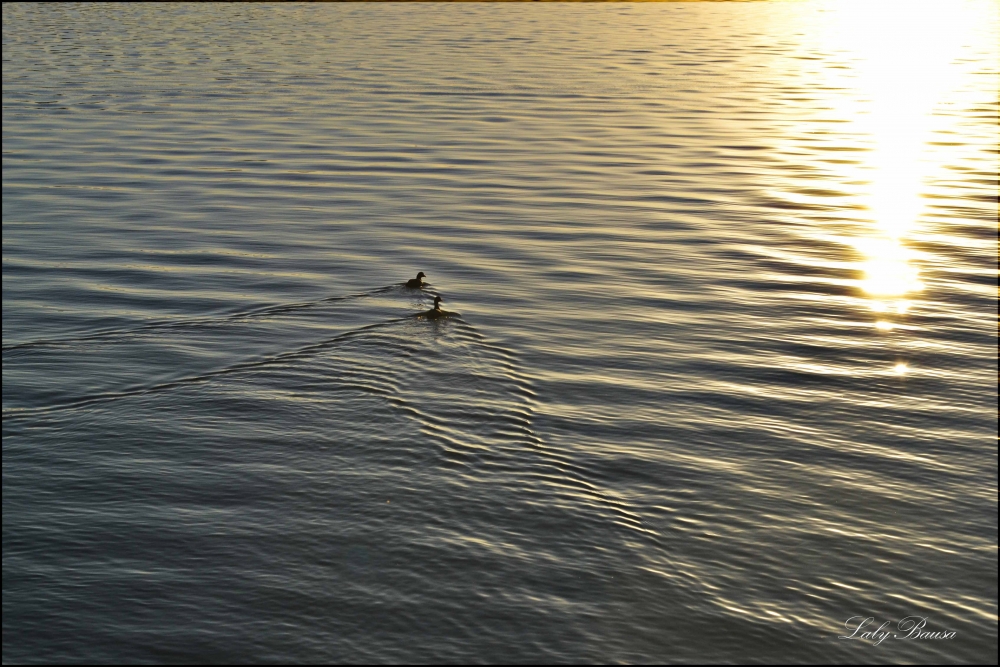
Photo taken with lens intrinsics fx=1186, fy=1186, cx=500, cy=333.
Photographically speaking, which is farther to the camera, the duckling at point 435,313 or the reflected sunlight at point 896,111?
the reflected sunlight at point 896,111

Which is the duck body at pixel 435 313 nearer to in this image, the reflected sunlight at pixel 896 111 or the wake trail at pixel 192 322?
the wake trail at pixel 192 322

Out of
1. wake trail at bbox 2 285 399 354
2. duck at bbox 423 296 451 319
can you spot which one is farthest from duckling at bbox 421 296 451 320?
wake trail at bbox 2 285 399 354

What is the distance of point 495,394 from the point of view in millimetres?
21453

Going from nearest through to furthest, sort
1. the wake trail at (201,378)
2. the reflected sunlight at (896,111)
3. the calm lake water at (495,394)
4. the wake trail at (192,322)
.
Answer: the calm lake water at (495,394)
the wake trail at (201,378)
the wake trail at (192,322)
the reflected sunlight at (896,111)

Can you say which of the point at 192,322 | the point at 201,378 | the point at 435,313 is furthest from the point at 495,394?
the point at 192,322

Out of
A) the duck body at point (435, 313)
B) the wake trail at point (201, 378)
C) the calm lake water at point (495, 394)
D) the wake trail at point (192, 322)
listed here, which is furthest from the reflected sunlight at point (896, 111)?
the wake trail at point (192, 322)

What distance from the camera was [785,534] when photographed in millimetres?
16812

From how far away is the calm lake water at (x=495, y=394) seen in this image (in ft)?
49.8

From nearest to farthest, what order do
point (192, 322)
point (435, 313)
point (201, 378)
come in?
point (201, 378)
point (192, 322)
point (435, 313)

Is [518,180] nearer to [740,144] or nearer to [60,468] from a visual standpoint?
[740,144]

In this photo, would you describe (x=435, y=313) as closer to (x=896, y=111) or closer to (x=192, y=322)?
(x=192, y=322)

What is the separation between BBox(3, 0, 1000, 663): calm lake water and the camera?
15180 millimetres

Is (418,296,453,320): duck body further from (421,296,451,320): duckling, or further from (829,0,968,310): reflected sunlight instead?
(829,0,968,310): reflected sunlight

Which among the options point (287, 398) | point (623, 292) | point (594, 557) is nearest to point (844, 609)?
point (594, 557)
